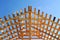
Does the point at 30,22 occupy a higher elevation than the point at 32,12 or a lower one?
lower

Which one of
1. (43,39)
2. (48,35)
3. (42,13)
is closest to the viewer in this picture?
(42,13)

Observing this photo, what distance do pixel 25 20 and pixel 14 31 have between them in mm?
846

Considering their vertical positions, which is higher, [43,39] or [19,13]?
[19,13]

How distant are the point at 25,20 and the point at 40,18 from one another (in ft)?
2.02

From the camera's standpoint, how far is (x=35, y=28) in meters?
5.15

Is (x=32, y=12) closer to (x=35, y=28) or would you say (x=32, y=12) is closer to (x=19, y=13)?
(x=19, y=13)

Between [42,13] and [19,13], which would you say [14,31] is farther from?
[42,13]

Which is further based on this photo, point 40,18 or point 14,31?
point 14,31

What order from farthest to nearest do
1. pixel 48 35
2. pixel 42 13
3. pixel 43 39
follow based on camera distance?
pixel 43 39 → pixel 48 35 → pixel 42 13

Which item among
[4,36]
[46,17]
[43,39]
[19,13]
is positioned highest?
[19,13]

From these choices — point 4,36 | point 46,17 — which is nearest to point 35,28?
point 46,17

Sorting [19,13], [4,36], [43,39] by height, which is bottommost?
[43,39]

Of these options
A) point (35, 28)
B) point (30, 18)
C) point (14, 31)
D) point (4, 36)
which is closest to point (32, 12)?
point (30, 18)

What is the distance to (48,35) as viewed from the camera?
514cm
